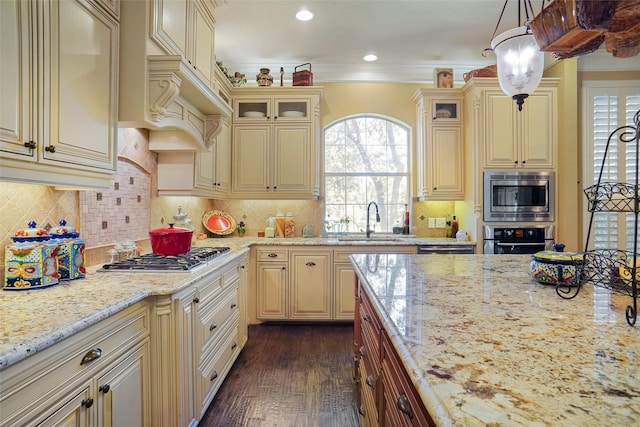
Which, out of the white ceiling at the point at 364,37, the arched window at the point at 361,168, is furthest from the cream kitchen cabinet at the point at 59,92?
the arched window at the point at 361,168

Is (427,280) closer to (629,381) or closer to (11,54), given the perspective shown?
(629,381)

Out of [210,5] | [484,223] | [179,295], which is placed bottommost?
[179,295]

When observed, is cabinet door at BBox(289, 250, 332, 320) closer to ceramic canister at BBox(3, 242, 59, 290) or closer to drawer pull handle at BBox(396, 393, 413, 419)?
ceramic canister at BBox(3, 242, 59, 290)

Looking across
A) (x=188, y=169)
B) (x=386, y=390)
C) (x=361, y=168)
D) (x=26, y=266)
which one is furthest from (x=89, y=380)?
(x=361, y=168)

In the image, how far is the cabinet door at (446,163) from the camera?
12.4 ft

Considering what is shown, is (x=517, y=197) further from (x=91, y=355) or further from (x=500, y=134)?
(x=91, y=355)

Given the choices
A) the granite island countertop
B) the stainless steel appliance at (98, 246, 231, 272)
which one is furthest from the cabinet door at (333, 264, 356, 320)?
the granite island countertop

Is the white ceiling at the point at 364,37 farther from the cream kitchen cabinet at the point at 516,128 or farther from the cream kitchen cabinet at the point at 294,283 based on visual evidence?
the cream kitchen cabinet at the point at 294,283

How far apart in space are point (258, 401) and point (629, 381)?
6.87 feet

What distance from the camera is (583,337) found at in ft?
2.81

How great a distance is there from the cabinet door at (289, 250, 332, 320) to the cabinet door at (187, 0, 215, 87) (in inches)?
76.2

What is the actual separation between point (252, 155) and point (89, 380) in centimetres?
296

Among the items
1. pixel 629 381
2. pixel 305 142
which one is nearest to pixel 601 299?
pixel 629 381

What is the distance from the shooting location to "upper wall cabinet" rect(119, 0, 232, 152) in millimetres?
1778
